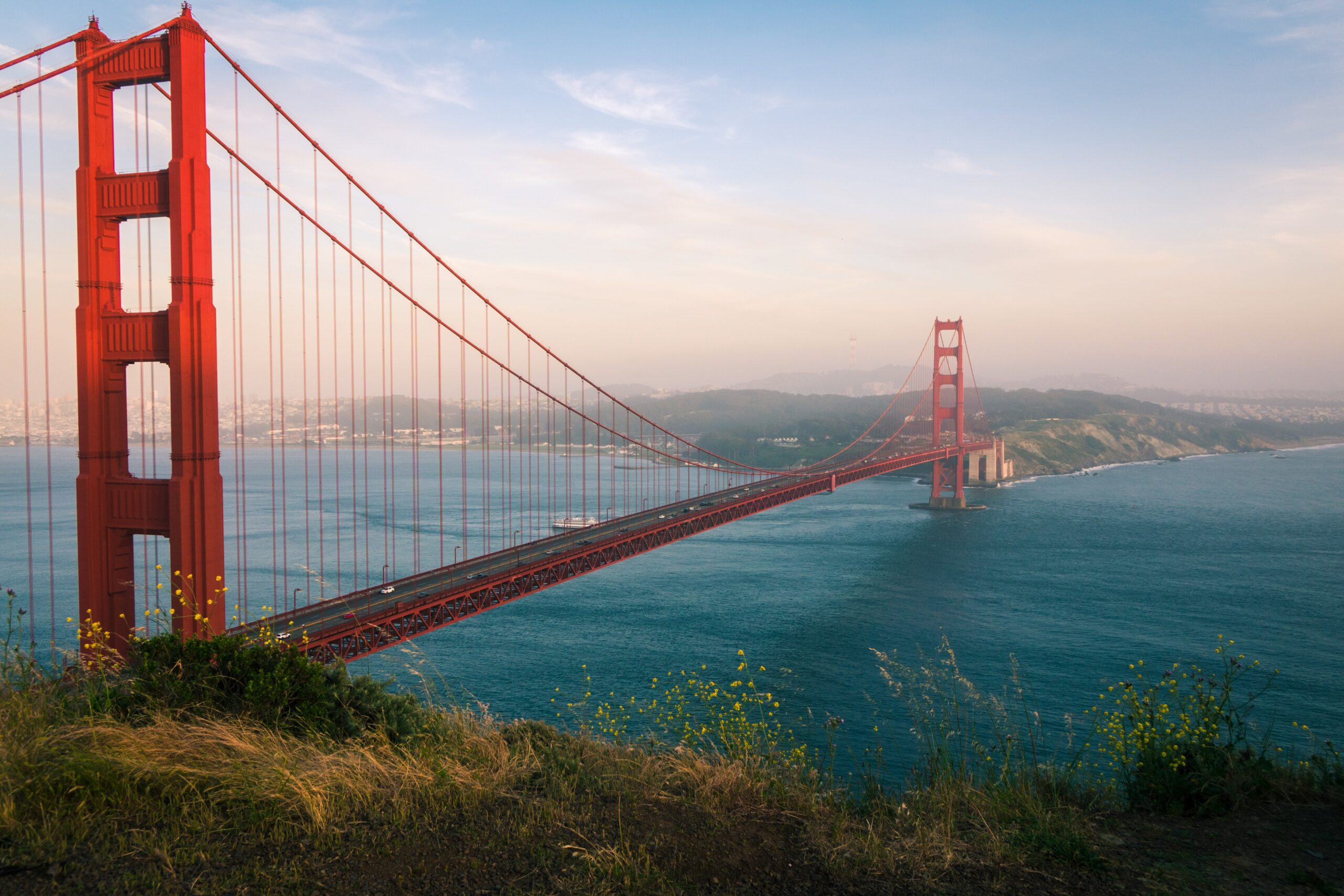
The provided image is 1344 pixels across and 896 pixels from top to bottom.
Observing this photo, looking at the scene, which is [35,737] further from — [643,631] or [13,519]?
[13,519]

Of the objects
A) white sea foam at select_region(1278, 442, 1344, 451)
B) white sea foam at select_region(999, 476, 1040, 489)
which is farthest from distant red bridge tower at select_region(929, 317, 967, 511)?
white sea foam at select_region(1278, 442, 1344, 451)

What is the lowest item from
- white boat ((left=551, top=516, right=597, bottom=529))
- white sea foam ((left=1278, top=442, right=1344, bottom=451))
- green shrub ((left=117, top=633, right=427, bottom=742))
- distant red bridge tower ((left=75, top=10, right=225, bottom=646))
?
white boat ((left=551, top=516, right=597, bottom=529))

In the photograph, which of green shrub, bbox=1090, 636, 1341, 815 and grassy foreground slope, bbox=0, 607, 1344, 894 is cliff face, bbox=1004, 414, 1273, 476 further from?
grassy foreground slope, bbox=0, 607, 1344, 894

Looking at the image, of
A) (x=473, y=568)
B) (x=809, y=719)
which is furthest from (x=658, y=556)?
(x=809, y=719)

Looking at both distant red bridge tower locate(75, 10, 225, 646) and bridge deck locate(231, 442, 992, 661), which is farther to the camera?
bridge deck locate(231, 442, 992, 661)

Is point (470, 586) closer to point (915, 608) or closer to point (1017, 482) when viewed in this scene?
point (915, 608)

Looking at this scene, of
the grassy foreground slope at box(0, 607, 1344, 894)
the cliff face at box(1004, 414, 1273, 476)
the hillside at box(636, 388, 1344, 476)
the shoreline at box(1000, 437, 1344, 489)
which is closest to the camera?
the grassy foreground slope at box(0, 607, 1344, 894)

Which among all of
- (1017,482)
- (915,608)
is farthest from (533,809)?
(1017,482)
